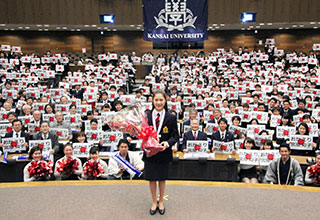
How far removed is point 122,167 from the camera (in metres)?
4.59

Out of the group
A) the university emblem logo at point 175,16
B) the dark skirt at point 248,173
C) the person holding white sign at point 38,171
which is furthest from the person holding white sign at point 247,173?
the university emblem logo at point 175,16

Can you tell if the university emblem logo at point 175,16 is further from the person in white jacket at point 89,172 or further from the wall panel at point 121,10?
the person in white jacket at point 89,172

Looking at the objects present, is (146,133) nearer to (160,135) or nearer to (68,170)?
(160,135)

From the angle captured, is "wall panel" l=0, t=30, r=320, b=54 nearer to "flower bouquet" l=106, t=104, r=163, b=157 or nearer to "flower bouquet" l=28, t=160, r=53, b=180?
"flower bouquet" l=28, t=160, r=53, b=180

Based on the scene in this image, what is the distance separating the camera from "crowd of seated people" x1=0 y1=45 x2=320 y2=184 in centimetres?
581

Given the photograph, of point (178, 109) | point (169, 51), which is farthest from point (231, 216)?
point (169, 51)

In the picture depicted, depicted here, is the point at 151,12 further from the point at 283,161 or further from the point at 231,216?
the point at 231,216

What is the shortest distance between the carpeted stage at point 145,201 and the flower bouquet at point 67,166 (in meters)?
0.48

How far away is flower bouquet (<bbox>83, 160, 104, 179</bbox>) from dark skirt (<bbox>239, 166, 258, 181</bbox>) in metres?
2.33

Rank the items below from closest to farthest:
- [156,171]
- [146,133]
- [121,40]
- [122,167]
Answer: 1. [146,133]
2. [156,171]
3. [122,167]
4. [121,40]

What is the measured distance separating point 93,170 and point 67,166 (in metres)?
0.41

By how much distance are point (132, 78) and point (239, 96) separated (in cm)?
661

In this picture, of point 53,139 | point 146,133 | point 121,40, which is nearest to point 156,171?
point 146,133

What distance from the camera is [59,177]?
4.66 meters
